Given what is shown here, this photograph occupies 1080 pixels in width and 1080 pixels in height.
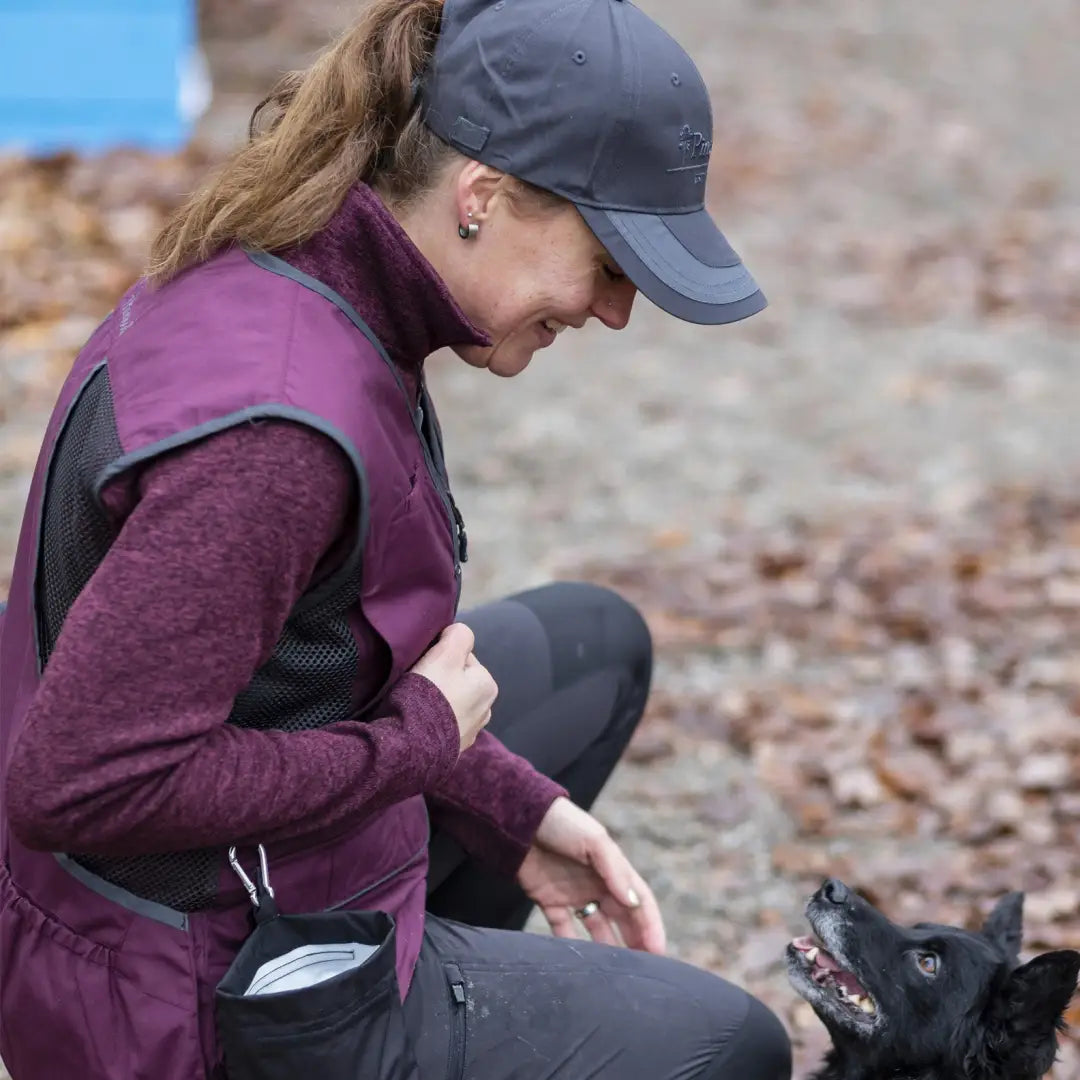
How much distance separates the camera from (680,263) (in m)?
1.96

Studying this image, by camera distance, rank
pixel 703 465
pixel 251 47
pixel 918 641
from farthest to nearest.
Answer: pixel 251 47 < pixel 703 465 < pixel 918 641

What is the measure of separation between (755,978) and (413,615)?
6.26ft

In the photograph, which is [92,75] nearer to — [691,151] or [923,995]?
[691,151]

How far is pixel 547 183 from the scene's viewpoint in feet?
6.15

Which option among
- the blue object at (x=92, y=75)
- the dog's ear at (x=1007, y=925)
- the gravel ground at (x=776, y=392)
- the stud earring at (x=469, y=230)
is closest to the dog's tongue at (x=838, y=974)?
the dog's ear at (x=1007, y=925)

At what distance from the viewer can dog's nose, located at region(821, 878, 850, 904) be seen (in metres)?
2.71

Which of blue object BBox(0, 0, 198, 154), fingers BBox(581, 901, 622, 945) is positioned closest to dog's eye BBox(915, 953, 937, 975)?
fingers BBox(581, 901, 622, 945)

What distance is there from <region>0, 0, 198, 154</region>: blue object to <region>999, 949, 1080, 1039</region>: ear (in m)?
7.59

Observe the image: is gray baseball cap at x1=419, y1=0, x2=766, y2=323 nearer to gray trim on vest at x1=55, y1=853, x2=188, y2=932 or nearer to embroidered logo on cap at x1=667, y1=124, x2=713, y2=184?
embroidered logo on cap at x1=667, y1=124, x2=713, y2=184

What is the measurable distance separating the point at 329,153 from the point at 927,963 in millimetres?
1737

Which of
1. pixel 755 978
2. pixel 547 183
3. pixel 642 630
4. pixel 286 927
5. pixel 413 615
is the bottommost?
pixel 755 978

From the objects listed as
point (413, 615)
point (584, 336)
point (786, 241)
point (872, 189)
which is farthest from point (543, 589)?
point (872, 189)

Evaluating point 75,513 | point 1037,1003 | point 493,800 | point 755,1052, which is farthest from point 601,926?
point 75,513

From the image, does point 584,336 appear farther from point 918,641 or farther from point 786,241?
point 918,641
